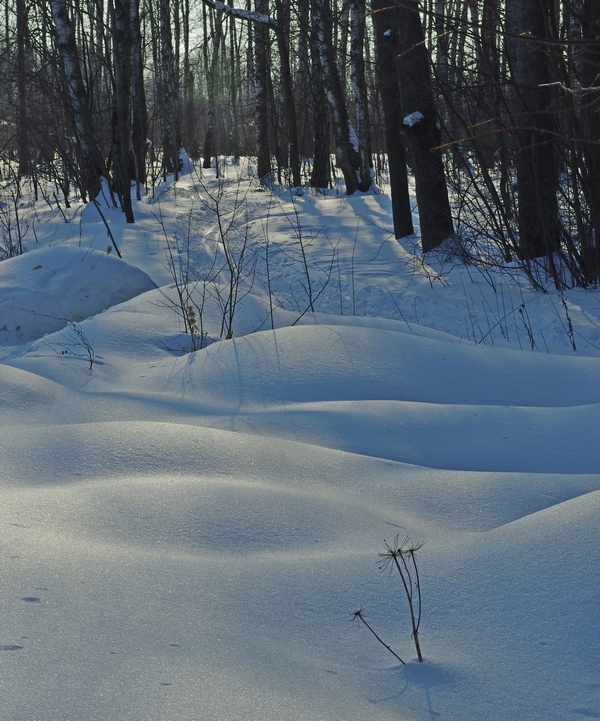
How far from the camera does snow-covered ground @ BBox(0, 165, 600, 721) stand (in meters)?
1.16

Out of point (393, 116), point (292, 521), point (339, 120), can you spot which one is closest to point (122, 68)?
point (339, 120)

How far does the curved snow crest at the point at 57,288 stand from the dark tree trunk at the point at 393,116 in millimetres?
3190

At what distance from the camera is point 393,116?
7.66 m

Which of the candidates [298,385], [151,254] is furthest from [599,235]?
[151,254]

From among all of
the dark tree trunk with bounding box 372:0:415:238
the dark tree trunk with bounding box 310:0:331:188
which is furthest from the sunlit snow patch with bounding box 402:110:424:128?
the dark tree trunk with bounding box 310:0:331:188

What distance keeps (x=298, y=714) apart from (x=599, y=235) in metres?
5.18

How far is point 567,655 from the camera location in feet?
4.09

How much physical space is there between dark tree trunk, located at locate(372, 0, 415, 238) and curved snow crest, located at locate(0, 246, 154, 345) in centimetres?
319

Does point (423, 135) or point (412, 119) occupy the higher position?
point (412, 119)

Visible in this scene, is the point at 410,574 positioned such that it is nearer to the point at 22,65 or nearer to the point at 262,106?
the point at 22,65

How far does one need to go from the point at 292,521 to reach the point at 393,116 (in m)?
6.65

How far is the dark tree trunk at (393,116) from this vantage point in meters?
7.14

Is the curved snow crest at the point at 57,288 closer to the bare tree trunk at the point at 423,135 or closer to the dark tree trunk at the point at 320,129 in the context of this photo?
the bare tree trunk at the point at 423,135

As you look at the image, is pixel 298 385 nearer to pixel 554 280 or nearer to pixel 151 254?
pixel 554 280
